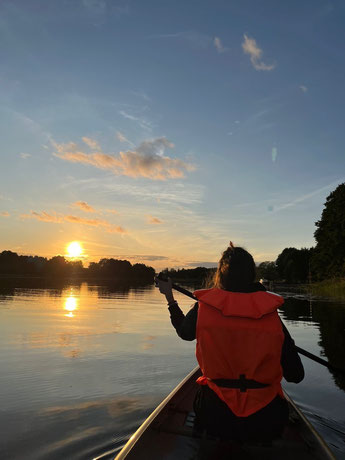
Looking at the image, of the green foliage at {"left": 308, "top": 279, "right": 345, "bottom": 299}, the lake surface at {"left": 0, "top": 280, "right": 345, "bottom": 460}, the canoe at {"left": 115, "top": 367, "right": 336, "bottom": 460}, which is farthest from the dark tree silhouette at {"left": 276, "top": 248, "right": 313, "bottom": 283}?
the canoe at {"left": 115, "top": 367, "right": 336, "bottom": 460}

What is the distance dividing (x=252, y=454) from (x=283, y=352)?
3.11ft

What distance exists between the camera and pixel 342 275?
4516 cm

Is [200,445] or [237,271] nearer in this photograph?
[237,271]

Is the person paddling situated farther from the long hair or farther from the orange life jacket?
the long hair

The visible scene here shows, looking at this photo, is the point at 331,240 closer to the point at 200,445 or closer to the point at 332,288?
the point at 332,288

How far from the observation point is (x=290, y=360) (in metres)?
3.12

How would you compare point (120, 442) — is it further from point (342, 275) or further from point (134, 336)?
point (342, 275)

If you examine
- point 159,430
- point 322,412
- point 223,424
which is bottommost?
point 322,412

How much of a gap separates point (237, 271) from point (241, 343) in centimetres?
65

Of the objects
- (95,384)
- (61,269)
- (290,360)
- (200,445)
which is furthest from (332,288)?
(61,269)

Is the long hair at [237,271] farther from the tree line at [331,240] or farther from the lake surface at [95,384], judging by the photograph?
the tree line at [331,240]

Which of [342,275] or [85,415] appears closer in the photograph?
[85,415]

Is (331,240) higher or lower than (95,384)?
higher

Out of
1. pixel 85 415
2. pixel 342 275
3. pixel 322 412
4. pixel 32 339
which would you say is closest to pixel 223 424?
pixel 85 415
